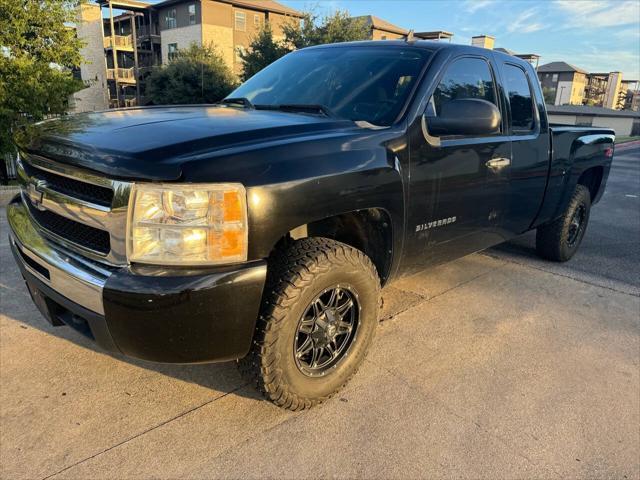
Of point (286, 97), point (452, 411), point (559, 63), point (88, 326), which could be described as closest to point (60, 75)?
point (286, 97)

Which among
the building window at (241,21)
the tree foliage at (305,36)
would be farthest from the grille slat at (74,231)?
the building window at (241,21)

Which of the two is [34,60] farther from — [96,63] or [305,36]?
[96,63]

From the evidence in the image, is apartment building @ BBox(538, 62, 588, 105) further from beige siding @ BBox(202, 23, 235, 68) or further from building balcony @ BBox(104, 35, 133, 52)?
building balcony @ BBox(104, 35, 133, 52)

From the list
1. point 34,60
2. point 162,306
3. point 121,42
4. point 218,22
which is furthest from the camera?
point 121,42

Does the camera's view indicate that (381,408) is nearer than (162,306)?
No

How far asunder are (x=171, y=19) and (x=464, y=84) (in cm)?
4351

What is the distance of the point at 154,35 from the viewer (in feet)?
140

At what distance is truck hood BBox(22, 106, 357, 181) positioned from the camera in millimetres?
1942

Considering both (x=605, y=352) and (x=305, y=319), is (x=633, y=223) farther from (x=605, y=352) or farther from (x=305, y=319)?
(x=305, y=319)

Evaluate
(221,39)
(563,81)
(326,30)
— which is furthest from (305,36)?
(563,81)

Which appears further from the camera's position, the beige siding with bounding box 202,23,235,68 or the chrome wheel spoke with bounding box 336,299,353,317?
the beige siding with bounding box 202,23,235,68

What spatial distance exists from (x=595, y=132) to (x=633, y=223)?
3048 millimetres

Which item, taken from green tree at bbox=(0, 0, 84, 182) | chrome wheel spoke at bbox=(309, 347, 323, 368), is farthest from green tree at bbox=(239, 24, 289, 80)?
chrome wheel spoke at bbox=(309, 347, 323, 368)

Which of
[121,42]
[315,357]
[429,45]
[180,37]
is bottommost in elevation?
[315,357]
